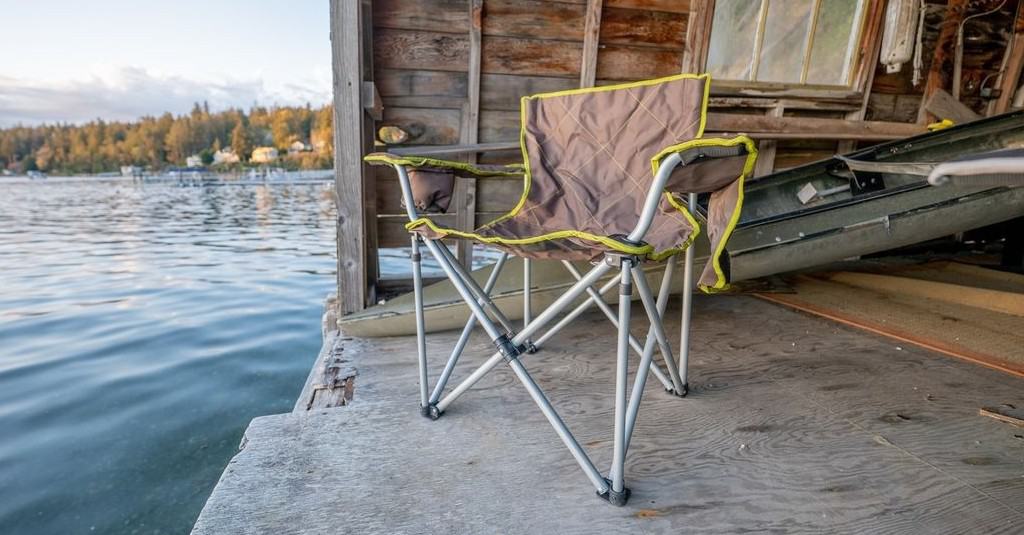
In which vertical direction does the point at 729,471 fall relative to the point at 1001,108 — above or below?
below

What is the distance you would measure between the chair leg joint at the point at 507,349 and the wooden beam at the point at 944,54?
3607mm

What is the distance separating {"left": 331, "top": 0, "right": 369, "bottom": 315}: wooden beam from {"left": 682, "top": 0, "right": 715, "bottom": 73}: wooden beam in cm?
177

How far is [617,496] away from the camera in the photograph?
995 mm

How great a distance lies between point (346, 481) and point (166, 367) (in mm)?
3110

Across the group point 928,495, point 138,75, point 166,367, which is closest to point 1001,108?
point 928,495

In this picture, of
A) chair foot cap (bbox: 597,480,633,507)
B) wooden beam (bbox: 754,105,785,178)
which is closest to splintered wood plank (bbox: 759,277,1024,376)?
wooden beam (bbox: 754,105,785,178)

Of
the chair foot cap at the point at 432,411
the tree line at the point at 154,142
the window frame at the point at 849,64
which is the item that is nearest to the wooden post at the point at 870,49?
the window frame at the point at 849,64

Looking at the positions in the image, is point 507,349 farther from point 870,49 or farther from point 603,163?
point 870,49

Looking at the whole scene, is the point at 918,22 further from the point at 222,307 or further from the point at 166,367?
the point at 222,307

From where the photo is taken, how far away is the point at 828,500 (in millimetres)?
1010

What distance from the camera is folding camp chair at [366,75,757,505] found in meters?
0.97

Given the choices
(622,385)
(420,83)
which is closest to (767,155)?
(420,83)

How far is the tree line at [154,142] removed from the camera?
58.6 metres

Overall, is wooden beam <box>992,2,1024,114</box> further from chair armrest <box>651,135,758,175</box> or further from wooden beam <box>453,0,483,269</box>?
chair armrest <box>651,135,758,175</box>
